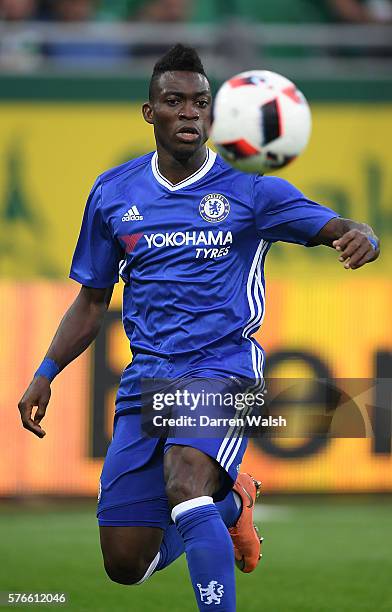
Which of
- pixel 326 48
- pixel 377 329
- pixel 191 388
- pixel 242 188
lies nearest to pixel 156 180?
pixel 242 188

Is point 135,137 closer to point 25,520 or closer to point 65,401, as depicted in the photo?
point 65,401

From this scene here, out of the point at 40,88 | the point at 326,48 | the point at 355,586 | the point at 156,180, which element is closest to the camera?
the point at 156,180

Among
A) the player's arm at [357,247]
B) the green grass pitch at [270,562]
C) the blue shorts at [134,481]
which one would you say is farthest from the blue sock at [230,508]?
the player's arm at [357,247]

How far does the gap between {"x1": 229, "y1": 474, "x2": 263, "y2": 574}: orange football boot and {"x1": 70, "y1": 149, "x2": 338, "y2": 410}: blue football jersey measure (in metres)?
0.78

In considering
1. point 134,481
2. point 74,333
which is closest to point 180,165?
point 74,333

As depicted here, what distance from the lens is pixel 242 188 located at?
547cm

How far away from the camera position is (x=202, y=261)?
5383 mm

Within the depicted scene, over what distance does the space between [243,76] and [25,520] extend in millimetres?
5252

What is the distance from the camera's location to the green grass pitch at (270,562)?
6.82 metres

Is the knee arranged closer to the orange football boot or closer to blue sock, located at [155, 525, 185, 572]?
blue sock, located at [155, 525, 185, 572]

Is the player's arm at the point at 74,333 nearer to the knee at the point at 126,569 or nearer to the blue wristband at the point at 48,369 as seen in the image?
the blue wristband at the point at 48,369

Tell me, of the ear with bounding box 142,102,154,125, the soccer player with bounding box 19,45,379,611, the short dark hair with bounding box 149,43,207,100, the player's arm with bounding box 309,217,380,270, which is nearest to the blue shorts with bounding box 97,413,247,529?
the soccer player with bounding box 19,45,379,611


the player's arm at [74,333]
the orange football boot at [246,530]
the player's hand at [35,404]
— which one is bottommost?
the orange football boot at [246,530]

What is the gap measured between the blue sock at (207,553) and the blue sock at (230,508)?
852 millimetres
